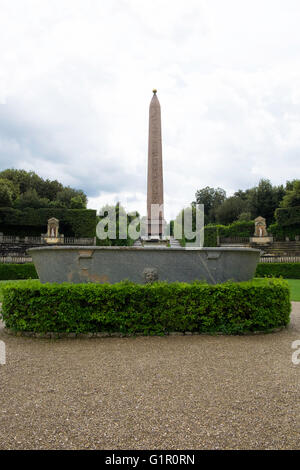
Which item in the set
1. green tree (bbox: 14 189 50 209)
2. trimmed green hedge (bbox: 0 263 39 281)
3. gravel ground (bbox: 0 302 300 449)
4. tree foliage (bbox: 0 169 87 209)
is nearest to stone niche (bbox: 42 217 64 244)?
tree foliage (bbox: 0 169 87 209)

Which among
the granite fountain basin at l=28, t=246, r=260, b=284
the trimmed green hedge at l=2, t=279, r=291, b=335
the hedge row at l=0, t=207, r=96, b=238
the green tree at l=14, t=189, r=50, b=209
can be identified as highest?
the green tree at l=14, t=189, r=50, b=209

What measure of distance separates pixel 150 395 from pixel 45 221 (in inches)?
1106

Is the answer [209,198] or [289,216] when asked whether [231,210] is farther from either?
[289,216]

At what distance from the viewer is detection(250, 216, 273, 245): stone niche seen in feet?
89.8

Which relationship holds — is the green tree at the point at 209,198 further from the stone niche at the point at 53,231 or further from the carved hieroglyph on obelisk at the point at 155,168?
the carved hieroglyph on obelisk at the point at 155,168

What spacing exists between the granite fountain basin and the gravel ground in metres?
1.34

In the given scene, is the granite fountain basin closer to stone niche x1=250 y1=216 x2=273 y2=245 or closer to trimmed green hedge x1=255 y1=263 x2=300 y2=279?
trimmed green hedge x1=255 y1=263 x2=300 y2=279

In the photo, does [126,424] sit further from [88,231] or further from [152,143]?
[88,231]

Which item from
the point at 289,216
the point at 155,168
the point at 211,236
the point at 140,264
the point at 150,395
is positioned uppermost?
the point at 155,168

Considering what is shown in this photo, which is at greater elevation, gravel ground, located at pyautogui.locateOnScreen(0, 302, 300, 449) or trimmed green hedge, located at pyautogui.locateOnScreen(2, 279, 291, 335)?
trimmed green hedge, located at pyautogui.locateOnScreen(2, 279, 291, 335)

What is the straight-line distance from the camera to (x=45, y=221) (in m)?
28.5

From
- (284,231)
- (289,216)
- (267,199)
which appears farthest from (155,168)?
(267,199)

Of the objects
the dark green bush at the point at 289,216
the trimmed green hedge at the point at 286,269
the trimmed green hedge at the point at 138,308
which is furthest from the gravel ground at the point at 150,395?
the dark green bush at the point at 289,216
